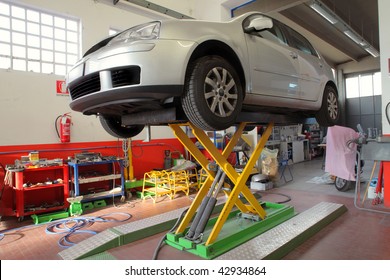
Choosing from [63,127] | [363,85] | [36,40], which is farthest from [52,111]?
[363,85]

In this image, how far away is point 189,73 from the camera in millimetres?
1851

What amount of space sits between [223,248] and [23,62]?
439 centimetres

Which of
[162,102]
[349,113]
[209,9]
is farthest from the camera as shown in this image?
[349,113]

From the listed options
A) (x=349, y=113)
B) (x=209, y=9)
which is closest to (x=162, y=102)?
(x=209, y=9)

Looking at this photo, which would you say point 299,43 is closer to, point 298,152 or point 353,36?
point 353,36

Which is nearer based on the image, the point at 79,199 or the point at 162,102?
the point at 162,102

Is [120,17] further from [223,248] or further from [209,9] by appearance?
[223,248]

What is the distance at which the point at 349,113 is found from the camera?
14117mm

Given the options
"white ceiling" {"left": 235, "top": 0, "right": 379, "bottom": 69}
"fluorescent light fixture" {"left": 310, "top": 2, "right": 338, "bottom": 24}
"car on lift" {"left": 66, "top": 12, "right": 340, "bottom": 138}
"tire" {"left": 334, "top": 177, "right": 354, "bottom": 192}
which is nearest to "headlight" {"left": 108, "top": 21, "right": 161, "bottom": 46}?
"car on lift" {"left": 66, "top": 12, "right": 340, "bottom": 138}

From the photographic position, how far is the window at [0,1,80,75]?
4324 mm

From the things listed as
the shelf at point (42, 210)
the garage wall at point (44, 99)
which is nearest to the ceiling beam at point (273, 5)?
the garage wall at point (44, 99)

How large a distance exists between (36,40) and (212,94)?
420 cm

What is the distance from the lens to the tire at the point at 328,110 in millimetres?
3238

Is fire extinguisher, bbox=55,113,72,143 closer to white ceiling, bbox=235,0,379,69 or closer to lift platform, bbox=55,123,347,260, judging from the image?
lift platform, bbox=55,123,347,260
